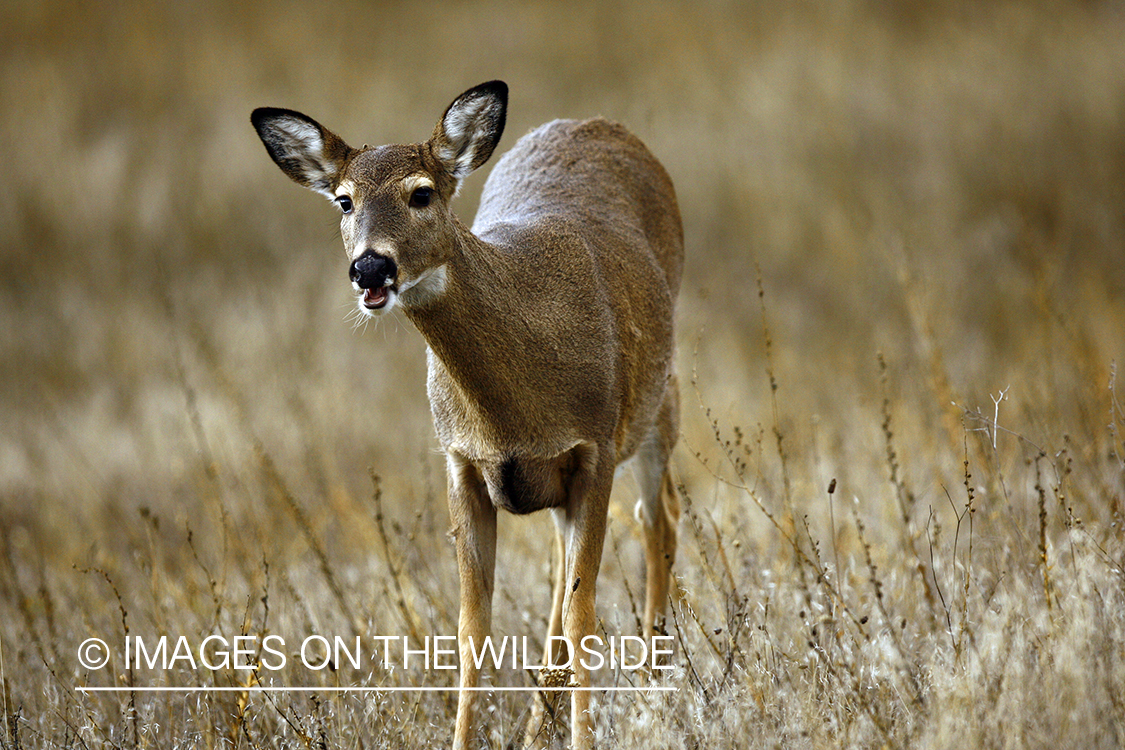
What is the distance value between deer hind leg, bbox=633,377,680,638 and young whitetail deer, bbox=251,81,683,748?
2.33 ft

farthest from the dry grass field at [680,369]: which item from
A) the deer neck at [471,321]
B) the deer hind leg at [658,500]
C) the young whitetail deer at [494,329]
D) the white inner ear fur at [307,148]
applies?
the white inner ear fur at [307,148]

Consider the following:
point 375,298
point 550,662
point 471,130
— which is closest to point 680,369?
point 550,662

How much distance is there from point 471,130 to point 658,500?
2.51m

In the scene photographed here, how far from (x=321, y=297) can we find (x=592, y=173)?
962 cm

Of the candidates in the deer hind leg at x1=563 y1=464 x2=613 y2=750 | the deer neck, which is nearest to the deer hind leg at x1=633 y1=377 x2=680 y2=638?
the deer hind leg at x1=563 y1=464 x2=613 y2=750

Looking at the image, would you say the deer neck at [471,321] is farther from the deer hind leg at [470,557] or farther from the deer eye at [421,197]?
the deer hind leg at [470,557]

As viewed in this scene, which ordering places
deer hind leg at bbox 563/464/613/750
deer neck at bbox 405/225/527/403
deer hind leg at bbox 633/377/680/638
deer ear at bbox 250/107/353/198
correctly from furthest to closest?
deer hind leg at bbox 633/377/680/638, deer hind leg at bbox 563/464/613/750, deer ear at bbox 250/107/353/198, deer neck at bbox 405/225/527/403

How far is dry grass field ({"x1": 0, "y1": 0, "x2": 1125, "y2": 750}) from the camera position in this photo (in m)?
5.07

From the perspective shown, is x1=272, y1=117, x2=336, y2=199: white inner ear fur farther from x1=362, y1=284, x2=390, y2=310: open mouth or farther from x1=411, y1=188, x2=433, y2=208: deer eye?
x1=362, y1=284, x2=390, y2=310: open mouth

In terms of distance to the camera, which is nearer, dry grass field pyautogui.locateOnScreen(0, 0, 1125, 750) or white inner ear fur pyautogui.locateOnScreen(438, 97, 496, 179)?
white inner ear fur pyautogui.locateOnScreen(438, 97, 496, 179)

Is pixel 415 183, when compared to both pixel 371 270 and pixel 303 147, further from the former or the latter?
pixel 303 147

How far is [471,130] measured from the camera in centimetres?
490

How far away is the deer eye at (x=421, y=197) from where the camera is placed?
15.0 ft

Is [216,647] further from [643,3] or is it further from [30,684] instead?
[643,3]
